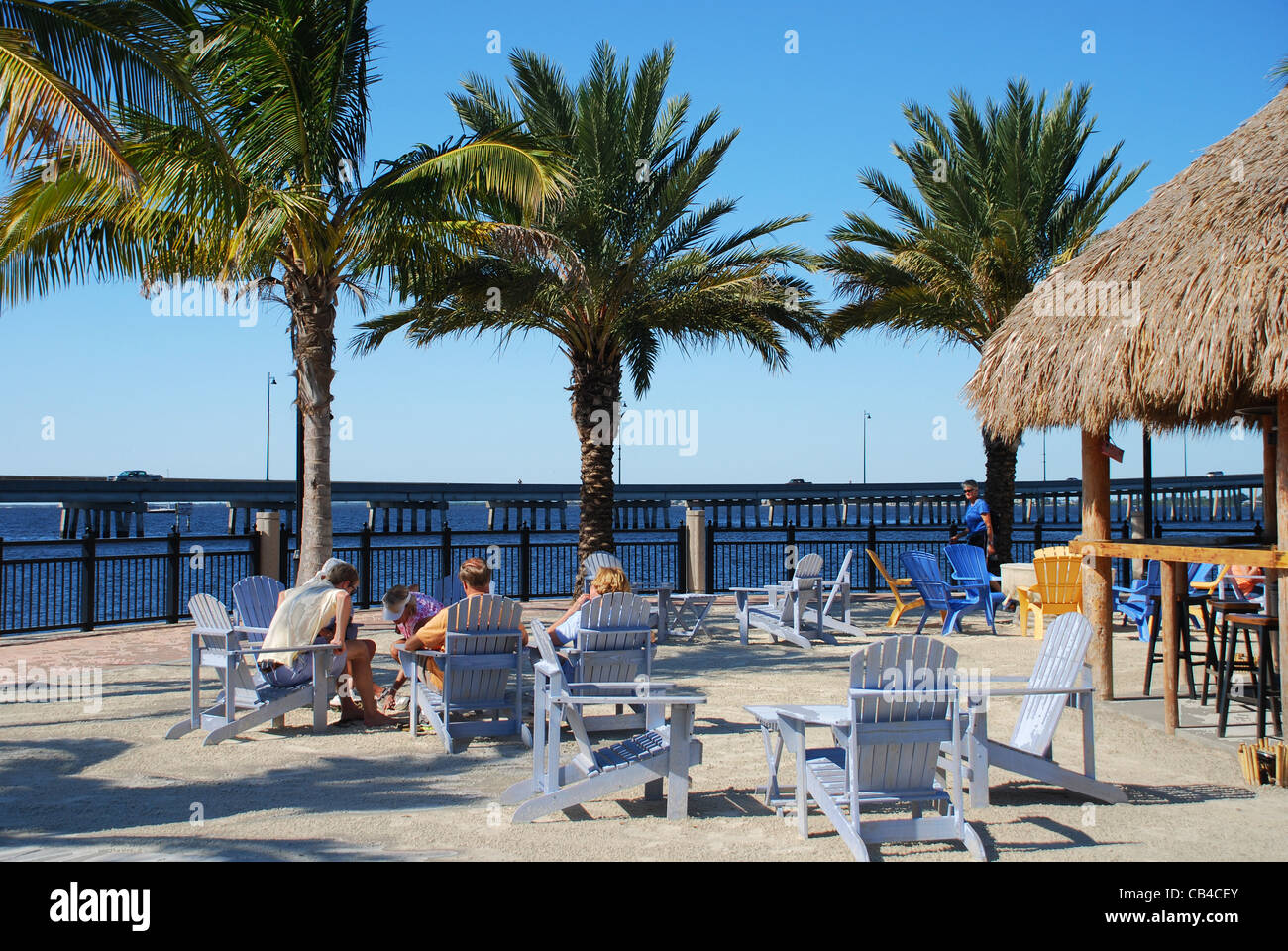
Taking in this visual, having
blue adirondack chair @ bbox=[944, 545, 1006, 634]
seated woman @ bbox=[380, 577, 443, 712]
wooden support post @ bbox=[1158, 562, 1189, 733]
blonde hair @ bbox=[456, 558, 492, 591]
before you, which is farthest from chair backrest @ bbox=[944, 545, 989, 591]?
seated woman @ bbox=[380, 577, 443, 712]

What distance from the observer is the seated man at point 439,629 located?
784cm

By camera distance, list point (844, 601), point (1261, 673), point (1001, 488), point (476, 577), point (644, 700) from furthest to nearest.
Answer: point (1001, 488), point (844, 601), point (476, 577), point (1261, 673), point (644, 700)

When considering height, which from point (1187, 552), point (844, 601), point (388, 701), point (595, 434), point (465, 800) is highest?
point (595, 434)

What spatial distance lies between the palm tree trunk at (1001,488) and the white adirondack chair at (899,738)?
13.9m

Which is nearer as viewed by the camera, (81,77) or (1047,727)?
(1047,727)

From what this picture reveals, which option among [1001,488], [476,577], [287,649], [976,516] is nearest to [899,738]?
[476,577]

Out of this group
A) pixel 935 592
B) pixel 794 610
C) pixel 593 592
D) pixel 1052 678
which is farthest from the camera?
pixel 935 592

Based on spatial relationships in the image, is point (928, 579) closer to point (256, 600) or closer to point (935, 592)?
point (935, 592)

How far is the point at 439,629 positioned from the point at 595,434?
774cm

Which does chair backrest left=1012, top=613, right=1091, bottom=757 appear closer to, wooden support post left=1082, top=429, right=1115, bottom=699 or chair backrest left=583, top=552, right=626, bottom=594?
wooden support post left=1082, top=429, right=1115, bottom=699

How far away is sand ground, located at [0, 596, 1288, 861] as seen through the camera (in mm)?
5246

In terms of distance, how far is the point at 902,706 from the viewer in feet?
16.8

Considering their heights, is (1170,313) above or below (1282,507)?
above

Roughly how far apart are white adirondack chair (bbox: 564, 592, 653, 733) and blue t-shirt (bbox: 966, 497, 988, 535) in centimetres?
927
